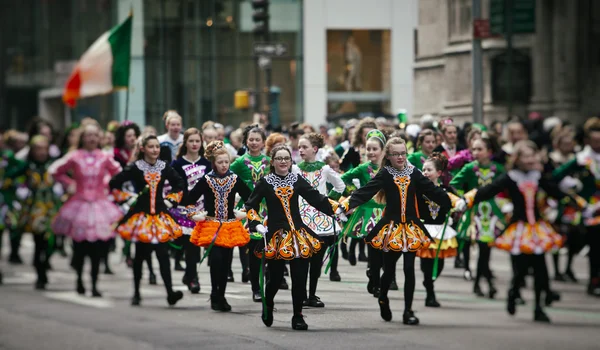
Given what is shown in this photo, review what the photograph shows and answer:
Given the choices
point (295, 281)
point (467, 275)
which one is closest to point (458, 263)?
point (467, 275)

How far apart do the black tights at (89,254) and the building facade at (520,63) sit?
2234mm

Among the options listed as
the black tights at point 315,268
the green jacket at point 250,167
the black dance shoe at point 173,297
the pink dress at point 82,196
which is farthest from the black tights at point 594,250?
the green jacket at point 250,167

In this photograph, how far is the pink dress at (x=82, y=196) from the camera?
625cm

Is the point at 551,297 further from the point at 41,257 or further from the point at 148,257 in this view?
the point at 148,257

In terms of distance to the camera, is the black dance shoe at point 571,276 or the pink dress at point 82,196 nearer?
the black dance shoe at point 571,276

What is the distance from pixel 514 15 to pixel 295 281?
3652 mm

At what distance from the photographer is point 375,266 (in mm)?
7430

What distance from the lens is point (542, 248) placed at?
13.5 ft

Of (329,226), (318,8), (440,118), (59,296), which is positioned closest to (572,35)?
(440,118)

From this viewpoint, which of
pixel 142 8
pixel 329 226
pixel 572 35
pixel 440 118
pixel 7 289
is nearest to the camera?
pixel 572 35

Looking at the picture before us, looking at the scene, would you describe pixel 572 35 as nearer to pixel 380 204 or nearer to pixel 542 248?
pixel 542 248

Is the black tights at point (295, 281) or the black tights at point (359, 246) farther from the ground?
the black tights at point (359, 246)

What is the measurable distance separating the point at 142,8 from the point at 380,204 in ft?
13.8

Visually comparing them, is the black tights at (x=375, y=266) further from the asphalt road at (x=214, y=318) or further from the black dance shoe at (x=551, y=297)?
the black dance shoe at (x=551, y=297)
